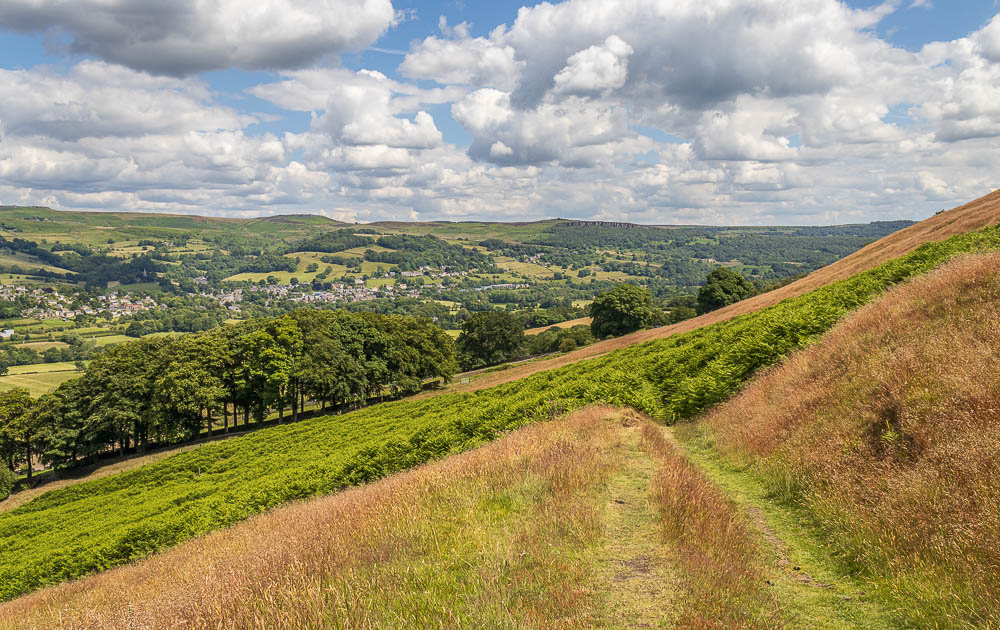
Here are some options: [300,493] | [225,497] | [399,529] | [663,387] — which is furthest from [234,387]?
[399,529]

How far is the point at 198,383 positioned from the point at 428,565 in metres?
60.7

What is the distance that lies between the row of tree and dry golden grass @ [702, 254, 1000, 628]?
53157 mm

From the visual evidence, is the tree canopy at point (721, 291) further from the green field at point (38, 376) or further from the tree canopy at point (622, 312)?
the green field at point (38, 376)

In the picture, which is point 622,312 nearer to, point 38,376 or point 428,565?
point 428,565

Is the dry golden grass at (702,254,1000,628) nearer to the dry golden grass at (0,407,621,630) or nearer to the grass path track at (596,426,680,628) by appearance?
the grass path track at (596,426,680,628)

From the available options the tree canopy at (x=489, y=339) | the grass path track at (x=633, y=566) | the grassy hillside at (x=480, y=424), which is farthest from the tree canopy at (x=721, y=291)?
the grass path track at (x=633, y=566)

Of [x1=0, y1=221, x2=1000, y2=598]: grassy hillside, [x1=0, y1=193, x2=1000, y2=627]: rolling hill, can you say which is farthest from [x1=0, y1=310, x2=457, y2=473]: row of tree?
[x1=0, y1=221, x2=1000, y2=598]: grassy hillside

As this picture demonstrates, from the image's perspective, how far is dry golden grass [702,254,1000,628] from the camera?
526 cm

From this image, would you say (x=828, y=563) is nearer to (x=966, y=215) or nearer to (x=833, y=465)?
(x=833, y=465)

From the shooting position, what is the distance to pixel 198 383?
55.3 meters

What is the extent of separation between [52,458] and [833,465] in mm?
74856

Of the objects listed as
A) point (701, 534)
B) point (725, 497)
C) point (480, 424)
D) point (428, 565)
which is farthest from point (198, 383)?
point (701, 534)

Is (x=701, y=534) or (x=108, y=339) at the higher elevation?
(x=701, y=534)

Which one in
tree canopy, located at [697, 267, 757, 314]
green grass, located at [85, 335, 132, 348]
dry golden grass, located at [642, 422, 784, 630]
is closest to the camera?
dry golden grass, located at [642, 422, 784, 630]
